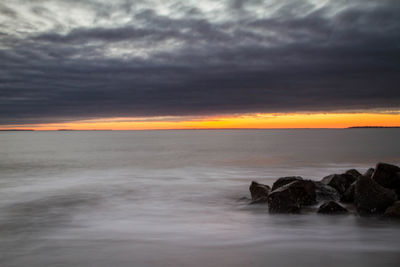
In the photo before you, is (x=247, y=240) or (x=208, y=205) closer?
(x=247, y=240)

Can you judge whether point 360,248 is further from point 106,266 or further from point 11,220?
point 11,220

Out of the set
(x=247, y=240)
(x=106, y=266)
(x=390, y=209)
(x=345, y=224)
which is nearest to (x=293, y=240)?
(x=247, y=240)

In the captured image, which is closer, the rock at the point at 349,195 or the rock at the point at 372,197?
the rock at the point at 372,197

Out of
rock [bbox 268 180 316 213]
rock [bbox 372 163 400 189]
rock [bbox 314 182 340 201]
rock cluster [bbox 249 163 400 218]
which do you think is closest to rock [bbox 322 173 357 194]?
rock cluster [bbox 249 163 400 218]

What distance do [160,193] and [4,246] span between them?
29.6ft

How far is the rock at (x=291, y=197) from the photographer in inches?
439

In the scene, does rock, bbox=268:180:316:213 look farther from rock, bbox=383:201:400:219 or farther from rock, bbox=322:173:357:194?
rock, bbox=383:201:400:219

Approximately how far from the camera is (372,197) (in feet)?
34.8

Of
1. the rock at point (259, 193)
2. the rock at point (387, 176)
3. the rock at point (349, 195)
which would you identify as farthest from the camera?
the rock at point (259, 193)

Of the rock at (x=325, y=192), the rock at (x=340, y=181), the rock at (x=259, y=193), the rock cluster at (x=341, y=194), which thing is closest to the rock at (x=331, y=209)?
the rock cluster at (x=341, y=194)

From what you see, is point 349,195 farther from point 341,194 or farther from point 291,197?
point 291,197

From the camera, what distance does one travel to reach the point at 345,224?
383 inches

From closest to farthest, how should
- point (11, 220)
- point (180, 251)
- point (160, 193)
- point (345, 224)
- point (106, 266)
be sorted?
point (106, 266) < point (180, 251) < point (345, 224) < point (11, 220) < point (160, 193)

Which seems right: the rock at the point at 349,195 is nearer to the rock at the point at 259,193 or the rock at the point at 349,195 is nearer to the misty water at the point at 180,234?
the misty water at the point at 180,234
